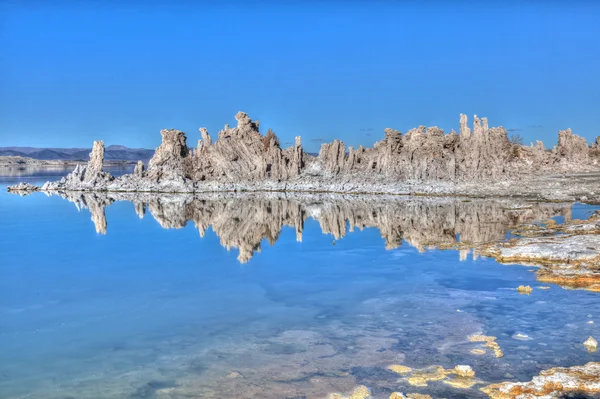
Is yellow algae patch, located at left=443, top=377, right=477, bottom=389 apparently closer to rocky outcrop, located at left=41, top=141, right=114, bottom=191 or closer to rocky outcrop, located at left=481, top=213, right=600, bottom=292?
rocky outcrop, located at left=481, top=213, right=600, bottom=292

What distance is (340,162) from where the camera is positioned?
56562mm

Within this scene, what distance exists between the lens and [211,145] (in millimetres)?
60188

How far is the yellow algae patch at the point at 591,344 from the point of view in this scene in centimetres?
987

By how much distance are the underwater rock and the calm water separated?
295 millimetres

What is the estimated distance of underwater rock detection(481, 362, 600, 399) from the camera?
8031mm

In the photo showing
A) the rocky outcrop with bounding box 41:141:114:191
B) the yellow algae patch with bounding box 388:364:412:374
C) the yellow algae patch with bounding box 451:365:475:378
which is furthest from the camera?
the rocky outcrop with bounding box 41:141:114:191

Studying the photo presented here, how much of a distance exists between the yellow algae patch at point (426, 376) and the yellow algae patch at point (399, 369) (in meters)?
0.13

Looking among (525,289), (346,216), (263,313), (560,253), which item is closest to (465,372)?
(263,313)

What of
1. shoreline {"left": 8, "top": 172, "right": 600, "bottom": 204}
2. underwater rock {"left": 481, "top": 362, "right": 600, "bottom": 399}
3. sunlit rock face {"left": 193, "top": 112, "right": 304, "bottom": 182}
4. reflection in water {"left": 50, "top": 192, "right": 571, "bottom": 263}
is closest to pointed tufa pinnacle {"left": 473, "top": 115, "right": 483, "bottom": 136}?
shoreline {"left": 8, "top": 172, "right": 600, "bottom": 204}

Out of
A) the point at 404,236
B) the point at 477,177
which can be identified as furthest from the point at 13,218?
the point at 477,177

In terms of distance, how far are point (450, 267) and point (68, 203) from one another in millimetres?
33601

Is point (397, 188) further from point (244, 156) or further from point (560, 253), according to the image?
point (560, 253)

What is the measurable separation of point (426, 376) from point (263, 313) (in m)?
4.84

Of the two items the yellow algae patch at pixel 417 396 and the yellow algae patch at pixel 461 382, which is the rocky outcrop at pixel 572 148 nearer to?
the yellow algae patch at pixel 461 382
